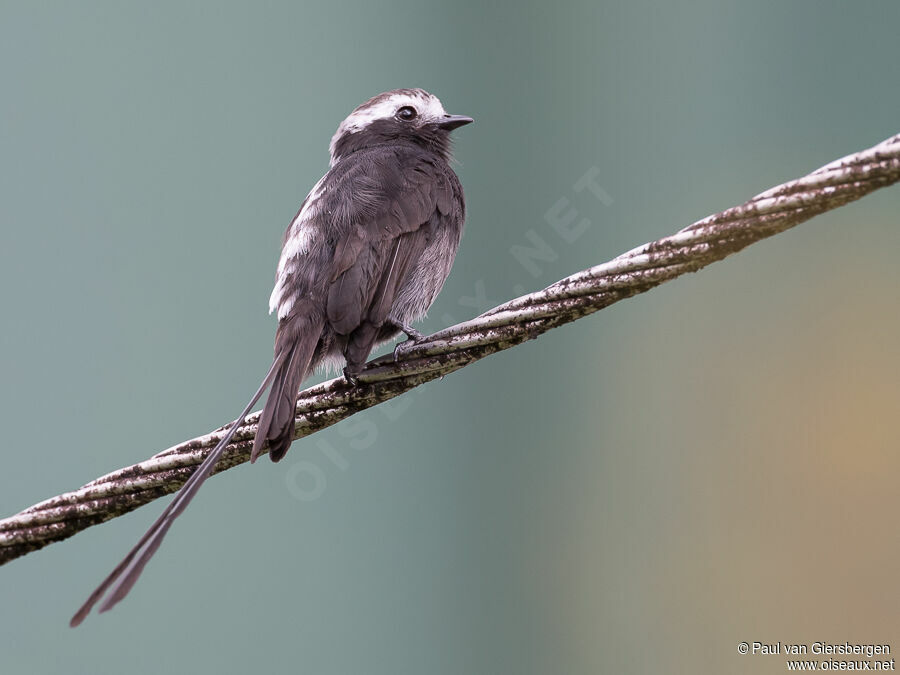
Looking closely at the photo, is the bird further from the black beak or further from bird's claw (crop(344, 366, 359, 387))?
the black beak

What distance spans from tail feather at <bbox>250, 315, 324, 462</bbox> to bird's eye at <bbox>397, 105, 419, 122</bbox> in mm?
1185

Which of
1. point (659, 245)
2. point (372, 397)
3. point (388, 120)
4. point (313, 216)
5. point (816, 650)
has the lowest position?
point (816, 650)

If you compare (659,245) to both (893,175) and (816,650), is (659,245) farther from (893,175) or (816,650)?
(816,650)

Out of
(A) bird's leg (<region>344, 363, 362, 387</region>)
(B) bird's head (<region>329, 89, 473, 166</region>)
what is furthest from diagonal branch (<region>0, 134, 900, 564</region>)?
(B) bird's head (<region>329, 89, 473, 166</region>)

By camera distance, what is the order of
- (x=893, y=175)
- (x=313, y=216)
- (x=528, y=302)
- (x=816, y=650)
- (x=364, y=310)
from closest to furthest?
1. (x=893, y=175)
2. (x=528, y=302)
3. (x=364, y=310)
4. (x=313, y=216)
5. (x=816, y=650)

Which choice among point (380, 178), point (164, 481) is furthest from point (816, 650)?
point (164, 481)

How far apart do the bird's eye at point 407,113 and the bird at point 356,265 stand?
17 cm

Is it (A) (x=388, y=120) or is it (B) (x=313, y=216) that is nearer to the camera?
(B) (x=313, y=216)

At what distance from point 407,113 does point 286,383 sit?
1.50 meters

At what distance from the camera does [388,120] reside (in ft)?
11.3

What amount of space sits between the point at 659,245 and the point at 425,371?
0.66m

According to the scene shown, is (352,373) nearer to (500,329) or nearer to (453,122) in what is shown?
(500,329)

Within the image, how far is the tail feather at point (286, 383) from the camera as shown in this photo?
2164 millimetres

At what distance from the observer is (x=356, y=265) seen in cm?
265
